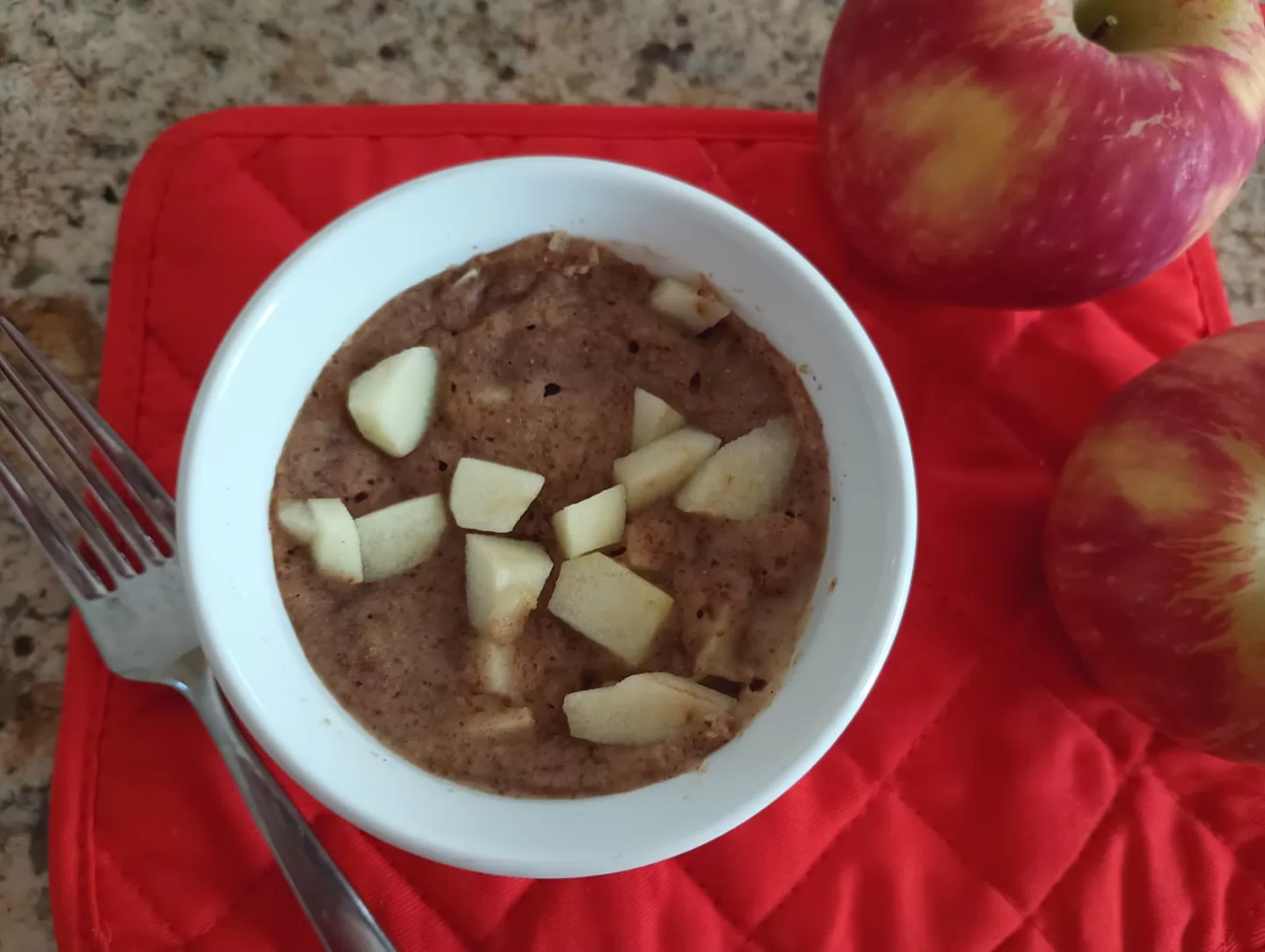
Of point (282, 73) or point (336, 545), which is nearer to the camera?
point (336, 545)

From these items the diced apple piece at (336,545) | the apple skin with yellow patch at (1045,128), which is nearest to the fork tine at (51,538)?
the diced apple piece at (336,545)

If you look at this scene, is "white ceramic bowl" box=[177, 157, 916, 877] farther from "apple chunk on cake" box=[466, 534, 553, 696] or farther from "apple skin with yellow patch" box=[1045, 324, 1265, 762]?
"apple skin with yellow patch" box=[1045, 324, 1265, 762]

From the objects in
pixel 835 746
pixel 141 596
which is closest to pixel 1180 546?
pixel 835 746

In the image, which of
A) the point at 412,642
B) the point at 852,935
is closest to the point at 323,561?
the point at 412,642

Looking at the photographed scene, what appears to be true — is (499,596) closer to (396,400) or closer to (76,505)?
(396,400)

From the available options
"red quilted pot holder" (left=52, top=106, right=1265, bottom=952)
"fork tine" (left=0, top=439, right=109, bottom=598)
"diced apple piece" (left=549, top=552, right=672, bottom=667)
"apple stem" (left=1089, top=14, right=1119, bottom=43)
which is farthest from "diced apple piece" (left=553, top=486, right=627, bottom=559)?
"apple stem" (left=1089, top=14, right=1119, bottom=43)

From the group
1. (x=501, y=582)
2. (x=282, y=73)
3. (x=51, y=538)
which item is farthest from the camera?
(x=282, y=73)
